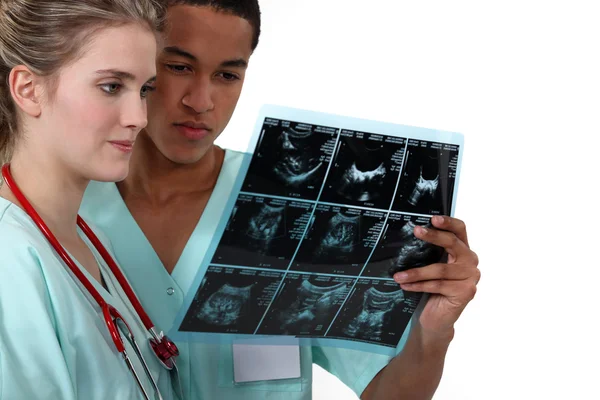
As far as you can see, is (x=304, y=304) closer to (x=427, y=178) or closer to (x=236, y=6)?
(x=427, y=178)

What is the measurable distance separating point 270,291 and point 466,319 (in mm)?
994

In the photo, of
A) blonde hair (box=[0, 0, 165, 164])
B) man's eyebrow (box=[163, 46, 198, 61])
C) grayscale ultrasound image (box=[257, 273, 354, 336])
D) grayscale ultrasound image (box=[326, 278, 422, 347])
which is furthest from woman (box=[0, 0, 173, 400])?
grayscale ultrasound image (box=[326, 278, 422, 347])

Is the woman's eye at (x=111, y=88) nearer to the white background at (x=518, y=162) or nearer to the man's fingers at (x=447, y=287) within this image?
the man's fingers at (x=447, y=287)

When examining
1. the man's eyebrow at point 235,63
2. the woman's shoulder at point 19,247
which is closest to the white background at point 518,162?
the man's eyebrow at point 235,63

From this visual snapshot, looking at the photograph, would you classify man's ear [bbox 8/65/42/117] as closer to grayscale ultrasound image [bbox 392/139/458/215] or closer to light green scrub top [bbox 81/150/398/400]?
light green scrub top [bbox 81/150/398/400]

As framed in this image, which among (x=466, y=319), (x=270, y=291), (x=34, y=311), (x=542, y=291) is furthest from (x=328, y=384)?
(x=34, y=311)

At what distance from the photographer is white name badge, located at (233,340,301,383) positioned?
1.42 metres

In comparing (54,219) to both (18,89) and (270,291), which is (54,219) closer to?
(18,89)

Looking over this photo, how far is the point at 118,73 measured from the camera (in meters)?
1.12

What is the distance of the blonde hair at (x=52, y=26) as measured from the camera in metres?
1.10

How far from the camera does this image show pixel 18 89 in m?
1.14

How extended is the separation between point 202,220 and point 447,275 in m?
0.41

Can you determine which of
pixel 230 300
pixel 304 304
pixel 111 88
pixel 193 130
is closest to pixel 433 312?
pixel 304 304

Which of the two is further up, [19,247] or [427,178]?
[427,178]
